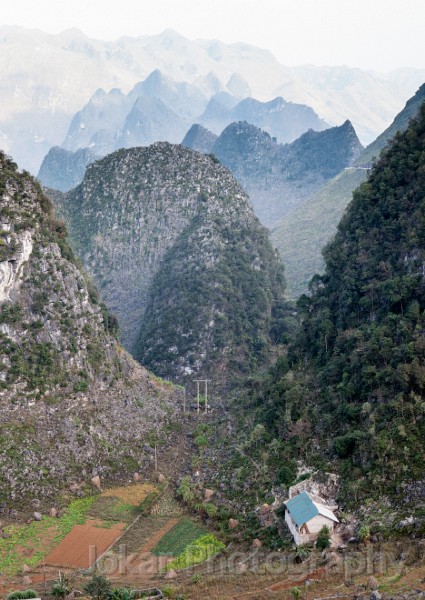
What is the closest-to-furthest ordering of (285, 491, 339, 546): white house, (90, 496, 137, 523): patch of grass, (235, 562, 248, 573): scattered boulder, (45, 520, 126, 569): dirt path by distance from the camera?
(235, 562, 248, 573): scattered boulder
(285, 491, 339, 546): white house
(45, 520, 126, 569): dirt path
(90, 496, 137, 523): patch of grass

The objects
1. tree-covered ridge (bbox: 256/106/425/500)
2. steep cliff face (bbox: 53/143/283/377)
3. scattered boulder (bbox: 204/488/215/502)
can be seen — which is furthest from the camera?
steep cliff face (bbox: 53/143/283/377)

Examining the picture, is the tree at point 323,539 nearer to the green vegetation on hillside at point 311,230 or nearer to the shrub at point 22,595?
the shrub at point 22,595

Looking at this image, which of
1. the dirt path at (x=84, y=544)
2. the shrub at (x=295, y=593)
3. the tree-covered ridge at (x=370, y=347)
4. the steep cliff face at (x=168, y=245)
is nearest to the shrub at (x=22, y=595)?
the dirt path at (x=84, y=544)

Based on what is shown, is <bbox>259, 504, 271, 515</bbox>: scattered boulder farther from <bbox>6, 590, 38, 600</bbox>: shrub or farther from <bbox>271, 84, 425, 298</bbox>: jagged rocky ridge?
A: <bbox>271, 84, 425, 298</bbox>: jagged rocky ridge

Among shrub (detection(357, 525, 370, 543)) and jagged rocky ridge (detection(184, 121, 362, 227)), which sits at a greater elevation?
jagged rocky ridge (detection(184, 121, 362, 227))

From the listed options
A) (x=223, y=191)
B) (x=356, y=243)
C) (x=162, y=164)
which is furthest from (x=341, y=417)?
(x=162, y=164)

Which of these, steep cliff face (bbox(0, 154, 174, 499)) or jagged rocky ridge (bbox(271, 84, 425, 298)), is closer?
steep cliff face (bbox(0, 154, 174, 499))

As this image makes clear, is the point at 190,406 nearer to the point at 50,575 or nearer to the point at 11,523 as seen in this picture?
the point at 11,523

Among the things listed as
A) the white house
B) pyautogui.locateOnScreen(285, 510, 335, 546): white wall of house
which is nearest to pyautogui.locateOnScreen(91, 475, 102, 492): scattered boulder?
the white house
